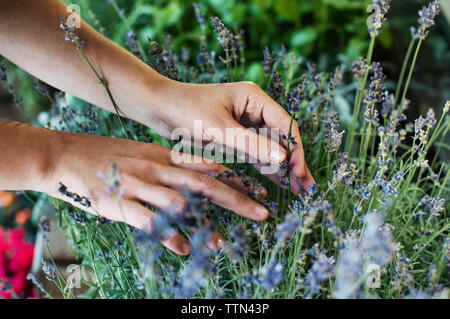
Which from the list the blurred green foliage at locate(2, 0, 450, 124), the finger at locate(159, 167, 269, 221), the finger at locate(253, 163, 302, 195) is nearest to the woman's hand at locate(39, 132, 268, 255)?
the finger at locate(159, 167, 269, 221)

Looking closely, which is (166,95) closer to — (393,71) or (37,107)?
(393,71)

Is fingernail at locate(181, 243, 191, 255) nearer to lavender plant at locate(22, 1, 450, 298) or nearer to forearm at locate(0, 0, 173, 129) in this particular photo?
lavender plant at locate(22, 1, 450, 298)

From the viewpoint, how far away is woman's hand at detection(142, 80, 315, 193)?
2.27 feet

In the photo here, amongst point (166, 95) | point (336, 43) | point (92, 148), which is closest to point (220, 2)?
point (336, 43)

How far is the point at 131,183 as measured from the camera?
63cm

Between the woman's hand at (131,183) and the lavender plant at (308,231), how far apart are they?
3cm

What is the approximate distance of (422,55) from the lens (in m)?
1.30

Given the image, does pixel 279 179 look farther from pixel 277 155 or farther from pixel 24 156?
pixel 24 156

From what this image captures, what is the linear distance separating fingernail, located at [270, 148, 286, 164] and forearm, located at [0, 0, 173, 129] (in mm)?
250

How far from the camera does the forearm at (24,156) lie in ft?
Result: 2.06

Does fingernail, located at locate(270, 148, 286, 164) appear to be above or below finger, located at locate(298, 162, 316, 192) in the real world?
above

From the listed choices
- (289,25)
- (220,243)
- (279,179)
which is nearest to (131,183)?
(220,243)

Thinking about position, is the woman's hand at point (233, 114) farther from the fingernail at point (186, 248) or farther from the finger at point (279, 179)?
the fingernail at point (186, 248)

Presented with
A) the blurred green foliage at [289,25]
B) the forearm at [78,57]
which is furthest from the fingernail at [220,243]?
the blurred green foliage at [289,25]
